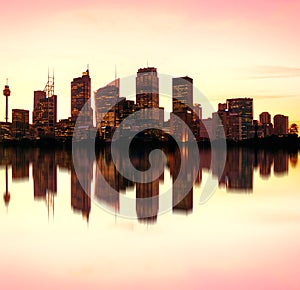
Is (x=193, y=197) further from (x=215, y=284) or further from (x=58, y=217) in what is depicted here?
(x=215, y=284)

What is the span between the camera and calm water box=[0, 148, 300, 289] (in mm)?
9656

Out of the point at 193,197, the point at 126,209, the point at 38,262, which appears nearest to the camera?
the point at 38,262

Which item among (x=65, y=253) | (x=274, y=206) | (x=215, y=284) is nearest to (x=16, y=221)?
(x=65, y=253)

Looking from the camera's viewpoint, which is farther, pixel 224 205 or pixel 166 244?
pixel 224 205

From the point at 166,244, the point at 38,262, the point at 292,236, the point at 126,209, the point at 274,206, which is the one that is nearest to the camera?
the point at 38,262

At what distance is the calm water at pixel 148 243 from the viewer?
31.7 feet

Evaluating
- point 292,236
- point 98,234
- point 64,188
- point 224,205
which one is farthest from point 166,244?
point 64,188

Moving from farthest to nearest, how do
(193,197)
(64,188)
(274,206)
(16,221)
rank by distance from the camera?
(64,188) → (193,197) → (274,206) → (16,221)

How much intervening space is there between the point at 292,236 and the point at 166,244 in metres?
4.32

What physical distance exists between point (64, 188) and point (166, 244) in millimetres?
13504

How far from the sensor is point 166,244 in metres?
12.5

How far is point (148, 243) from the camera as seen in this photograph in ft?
41.1

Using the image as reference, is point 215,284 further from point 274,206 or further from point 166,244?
point 274,206

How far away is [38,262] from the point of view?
35.1 ft
